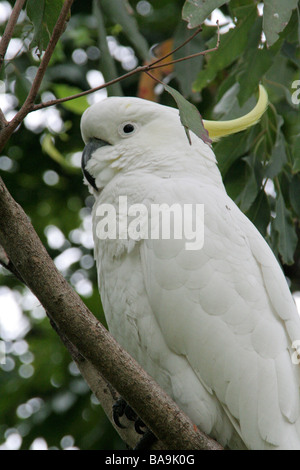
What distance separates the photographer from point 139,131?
2541 millimetres

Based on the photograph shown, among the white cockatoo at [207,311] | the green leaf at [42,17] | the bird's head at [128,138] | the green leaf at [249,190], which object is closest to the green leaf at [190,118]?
the white cockatoo at [207,311]

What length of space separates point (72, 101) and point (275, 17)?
2.17 m

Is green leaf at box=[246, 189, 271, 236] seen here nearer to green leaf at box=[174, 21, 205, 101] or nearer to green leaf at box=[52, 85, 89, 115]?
green leaf at box=[174, 21, 205, 101]

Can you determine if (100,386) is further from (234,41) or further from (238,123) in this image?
(234,41)

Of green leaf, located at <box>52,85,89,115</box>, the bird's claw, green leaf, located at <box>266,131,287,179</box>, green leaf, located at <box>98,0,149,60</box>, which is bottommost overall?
the bird's claw

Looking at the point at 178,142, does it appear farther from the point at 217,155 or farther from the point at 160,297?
the point at 160,297

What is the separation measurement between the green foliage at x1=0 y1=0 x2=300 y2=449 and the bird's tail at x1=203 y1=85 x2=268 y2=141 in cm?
10

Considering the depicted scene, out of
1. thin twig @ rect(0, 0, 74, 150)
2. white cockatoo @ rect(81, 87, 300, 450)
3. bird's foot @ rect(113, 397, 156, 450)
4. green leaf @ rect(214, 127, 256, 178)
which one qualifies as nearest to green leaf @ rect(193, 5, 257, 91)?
green leaf @ rect(214, 127, 256, 178)

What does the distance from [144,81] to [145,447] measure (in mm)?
2517

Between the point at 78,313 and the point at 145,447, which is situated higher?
the point at 78,313

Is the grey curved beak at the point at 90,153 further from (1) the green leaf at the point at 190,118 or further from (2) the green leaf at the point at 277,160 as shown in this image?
(1) the green leaf at the point at 190,118

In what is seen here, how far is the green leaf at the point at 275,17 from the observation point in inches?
75.3

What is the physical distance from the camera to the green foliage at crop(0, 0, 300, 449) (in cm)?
254

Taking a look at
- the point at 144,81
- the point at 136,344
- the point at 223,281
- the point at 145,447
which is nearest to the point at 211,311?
the point at 223,281
